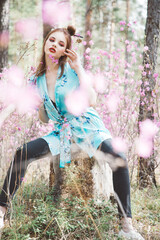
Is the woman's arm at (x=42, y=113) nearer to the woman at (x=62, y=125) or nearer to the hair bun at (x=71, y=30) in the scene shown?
the woman at (x=62, y=125)

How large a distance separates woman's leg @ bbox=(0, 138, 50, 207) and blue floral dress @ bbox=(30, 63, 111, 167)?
7 centimetres

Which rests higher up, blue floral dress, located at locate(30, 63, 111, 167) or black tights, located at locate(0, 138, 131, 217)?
blue floral dress, located at locate(30, 63, 111, 167)

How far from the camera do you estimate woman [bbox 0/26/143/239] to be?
1950mm

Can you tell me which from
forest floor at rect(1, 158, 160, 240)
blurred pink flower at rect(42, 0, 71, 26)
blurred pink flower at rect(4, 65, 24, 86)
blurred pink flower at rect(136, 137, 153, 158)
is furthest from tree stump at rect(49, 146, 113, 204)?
blurred pink flower at rect(42, 0, 71, 26)

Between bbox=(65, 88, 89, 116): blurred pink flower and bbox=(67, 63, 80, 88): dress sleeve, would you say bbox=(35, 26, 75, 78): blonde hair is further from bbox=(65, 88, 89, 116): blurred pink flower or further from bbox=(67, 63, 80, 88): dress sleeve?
bbox=(65, 88, 89, 116): blurred pink flower

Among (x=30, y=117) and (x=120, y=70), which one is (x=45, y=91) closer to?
(x=30, y=117)

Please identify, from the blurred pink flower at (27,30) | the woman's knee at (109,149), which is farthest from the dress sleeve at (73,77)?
the woman's knee at (109,149)

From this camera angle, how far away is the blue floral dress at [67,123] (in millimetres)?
2107

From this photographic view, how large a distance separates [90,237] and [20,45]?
4.79 ft

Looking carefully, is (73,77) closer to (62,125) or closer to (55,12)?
(62,125)

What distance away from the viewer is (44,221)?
6.33 ft

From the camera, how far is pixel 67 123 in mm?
2178

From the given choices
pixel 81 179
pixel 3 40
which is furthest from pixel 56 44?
pixel 3 40

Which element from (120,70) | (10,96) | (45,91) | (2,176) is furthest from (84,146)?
(120,70)
